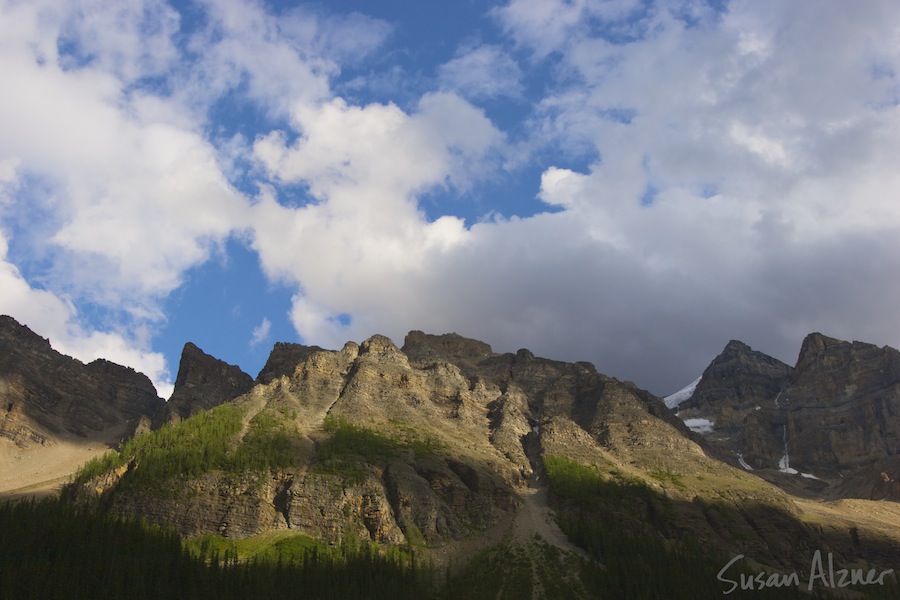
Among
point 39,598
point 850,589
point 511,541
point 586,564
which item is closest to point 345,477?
point 511,541

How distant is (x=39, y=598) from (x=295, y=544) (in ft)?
186

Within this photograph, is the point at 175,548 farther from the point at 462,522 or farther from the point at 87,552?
the point at 462,522

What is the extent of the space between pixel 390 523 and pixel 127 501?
5905cm

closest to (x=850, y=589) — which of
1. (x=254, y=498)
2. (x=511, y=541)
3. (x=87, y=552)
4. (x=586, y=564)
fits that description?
(x=586, y=564)

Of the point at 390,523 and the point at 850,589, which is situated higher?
the point at 390,523

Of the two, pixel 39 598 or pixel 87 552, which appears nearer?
pixel 39 598

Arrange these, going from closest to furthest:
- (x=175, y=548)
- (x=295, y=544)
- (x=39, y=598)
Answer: (x=39, y=598) → (x=175, y=548) → (x=295, y=544)

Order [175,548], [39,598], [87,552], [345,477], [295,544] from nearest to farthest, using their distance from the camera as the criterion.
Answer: [39,598], [87,552], [175,548], [295,544], [345,477]

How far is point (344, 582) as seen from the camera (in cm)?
14638

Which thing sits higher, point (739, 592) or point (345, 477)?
point (345, 477)

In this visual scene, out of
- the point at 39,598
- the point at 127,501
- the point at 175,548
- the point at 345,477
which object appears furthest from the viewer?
the point at 345,477

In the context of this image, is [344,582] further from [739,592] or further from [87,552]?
[739,592]

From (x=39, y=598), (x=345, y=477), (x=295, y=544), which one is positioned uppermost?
(x=345, y=477)

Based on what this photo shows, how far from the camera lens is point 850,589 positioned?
18425 cm
